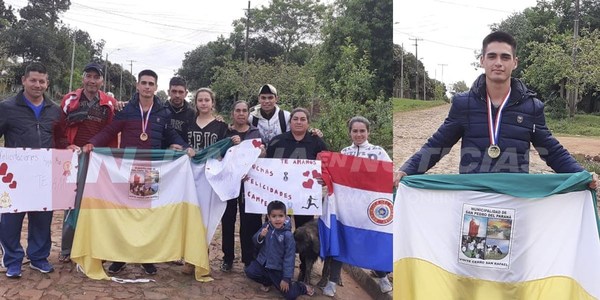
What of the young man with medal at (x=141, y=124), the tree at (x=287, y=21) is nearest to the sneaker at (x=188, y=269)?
the young man with medal at (x=141, y=124)

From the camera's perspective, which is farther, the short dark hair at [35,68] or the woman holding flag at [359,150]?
the woman holding flag at [359,150]

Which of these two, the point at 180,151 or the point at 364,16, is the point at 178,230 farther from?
the point at 364,16

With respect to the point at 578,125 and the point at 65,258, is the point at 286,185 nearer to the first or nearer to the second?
the point at 65,258

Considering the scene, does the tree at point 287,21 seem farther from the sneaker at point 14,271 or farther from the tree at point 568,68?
the sneaker at point 14,271

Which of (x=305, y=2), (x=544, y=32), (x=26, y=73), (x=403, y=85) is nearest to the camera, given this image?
(x=26, y=73)

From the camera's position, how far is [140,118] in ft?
15.9

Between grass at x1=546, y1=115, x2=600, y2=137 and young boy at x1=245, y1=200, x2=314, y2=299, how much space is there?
4.04 m

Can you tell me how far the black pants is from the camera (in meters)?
4.97

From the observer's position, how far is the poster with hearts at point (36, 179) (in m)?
4.44

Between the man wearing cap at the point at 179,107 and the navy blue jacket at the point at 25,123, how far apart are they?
105 centimetres

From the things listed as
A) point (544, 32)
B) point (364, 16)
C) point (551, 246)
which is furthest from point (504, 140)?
point (364, 16)

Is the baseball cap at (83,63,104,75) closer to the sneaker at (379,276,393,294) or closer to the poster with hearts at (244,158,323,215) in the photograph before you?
the poster with hearts at (244,158,323,215)

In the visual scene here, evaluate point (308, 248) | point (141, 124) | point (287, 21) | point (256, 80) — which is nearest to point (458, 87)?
point (308, 248)

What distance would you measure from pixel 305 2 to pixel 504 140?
3271 centimetres
